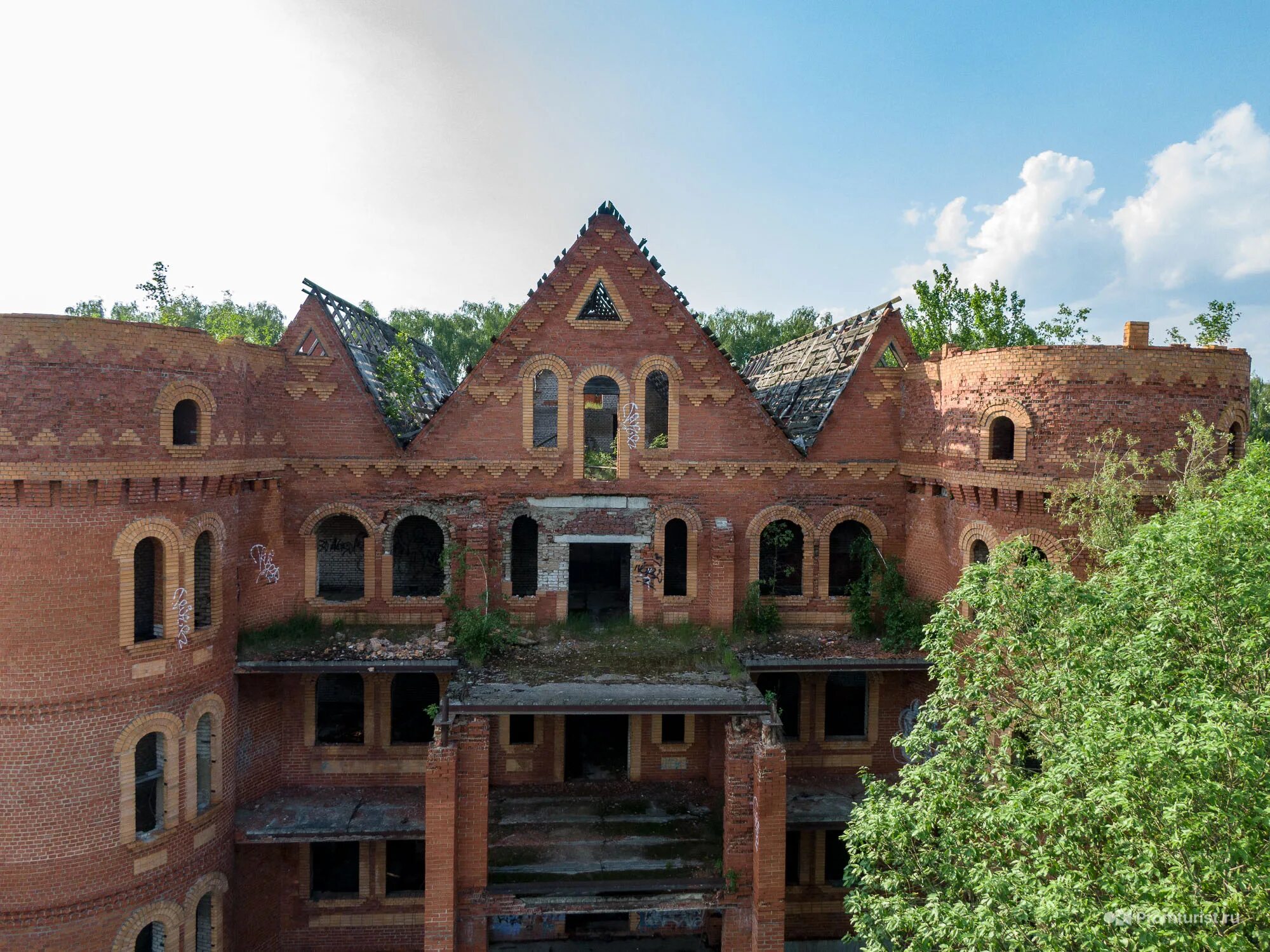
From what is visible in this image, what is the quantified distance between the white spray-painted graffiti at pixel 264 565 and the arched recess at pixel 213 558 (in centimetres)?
148

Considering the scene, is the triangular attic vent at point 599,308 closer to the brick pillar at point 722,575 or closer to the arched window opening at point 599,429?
the arched window opening at point 599,429

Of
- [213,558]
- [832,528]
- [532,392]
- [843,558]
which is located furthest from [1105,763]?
[213,558]

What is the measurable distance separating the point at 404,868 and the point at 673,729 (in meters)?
7.29

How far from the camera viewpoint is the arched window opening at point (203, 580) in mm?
15133

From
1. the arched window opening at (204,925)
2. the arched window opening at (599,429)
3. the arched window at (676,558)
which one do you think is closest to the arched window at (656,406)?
the arched window opening at (599,429)

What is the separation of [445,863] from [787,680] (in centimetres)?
915

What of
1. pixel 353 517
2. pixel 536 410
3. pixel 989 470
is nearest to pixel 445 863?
pixel 353 517

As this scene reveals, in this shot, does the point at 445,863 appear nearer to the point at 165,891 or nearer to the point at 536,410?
the point at 165,891

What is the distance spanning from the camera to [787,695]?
18.5 m

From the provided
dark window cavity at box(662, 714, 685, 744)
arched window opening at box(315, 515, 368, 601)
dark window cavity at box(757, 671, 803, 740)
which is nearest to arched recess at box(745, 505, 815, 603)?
dark window cavity at box(757, 671, 803, 740)

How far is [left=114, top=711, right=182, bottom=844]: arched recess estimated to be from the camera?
13.4 meters

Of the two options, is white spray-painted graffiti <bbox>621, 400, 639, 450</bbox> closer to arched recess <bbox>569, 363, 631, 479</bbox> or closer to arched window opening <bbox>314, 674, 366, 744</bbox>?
arched recess <bbox>569, 363, 631, 479</bbox>

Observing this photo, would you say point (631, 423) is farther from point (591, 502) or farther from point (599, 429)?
point (599, 429)

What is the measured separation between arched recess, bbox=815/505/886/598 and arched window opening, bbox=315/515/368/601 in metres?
11.8
